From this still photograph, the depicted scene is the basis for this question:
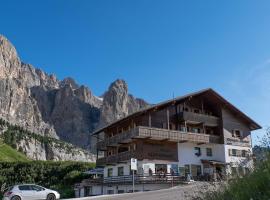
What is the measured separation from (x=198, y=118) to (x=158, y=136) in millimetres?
8908

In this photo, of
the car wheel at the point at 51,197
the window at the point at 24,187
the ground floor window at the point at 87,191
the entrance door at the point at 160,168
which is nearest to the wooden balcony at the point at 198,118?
the entrance door at the point at 160,168

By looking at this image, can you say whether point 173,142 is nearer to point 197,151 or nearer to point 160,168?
point 160,168

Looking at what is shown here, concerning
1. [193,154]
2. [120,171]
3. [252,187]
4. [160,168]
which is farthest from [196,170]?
[252,187]

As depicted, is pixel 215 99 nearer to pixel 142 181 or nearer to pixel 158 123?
pixel 158 123

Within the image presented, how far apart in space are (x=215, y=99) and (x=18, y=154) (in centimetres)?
11364

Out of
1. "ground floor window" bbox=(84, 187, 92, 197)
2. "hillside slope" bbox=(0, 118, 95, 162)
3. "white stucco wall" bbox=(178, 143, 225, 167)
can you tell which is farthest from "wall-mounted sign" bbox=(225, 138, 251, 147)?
"hillside slope" bbox=(0, 118, 95, 162)

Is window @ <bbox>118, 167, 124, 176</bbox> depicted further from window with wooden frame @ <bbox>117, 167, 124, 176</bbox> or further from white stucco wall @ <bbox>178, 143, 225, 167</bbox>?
white stucco wall @ <bbox>178, 143, 225, 167</bbox>

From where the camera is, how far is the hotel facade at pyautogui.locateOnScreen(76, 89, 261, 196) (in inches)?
1770

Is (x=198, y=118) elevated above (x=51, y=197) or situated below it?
above

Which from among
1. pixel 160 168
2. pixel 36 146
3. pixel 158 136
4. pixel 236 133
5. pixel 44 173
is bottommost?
pixel 160 168

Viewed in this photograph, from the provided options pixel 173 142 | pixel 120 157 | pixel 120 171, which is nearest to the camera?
pixel 120 157

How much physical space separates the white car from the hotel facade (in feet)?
42.6

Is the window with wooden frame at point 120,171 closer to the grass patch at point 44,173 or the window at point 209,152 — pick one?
the window at point 209,152

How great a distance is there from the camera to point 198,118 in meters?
52.2
